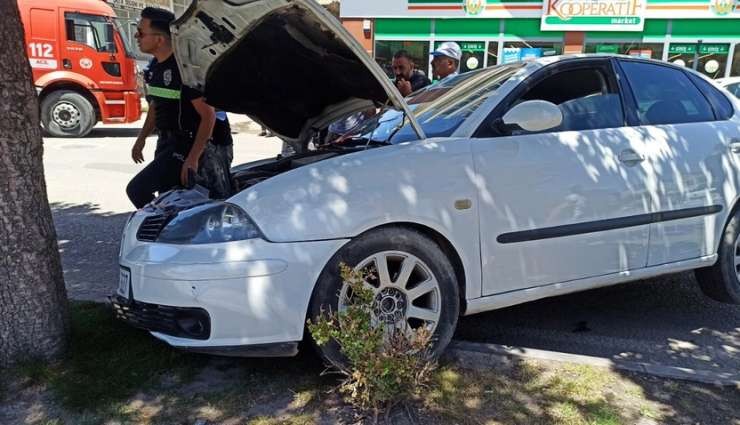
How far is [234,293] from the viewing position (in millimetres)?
2516

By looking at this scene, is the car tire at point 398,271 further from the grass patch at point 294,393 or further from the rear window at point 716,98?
the rear window at point 716,98

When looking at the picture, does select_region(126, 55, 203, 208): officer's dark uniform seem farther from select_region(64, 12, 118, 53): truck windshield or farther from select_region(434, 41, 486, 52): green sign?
select_region(434, 41, 486, 52): green sign

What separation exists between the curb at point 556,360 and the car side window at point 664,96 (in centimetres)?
146

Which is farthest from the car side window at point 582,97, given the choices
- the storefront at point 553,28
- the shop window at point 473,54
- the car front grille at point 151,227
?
the shop window at point 473,54

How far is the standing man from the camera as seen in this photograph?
13.3 ft

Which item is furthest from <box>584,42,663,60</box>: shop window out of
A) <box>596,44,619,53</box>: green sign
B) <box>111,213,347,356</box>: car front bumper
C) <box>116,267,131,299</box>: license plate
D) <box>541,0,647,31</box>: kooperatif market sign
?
<box>116,267,131,299</box>: license plate

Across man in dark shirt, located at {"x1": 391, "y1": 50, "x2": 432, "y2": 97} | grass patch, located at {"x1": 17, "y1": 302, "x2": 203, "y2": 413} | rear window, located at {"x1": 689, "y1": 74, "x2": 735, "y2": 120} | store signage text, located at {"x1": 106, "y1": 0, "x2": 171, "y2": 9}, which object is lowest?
grass patch, located at {"x1": 17, "y1": 302, "x2": 203, "y2": 413}

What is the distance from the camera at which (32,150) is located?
2.69 m

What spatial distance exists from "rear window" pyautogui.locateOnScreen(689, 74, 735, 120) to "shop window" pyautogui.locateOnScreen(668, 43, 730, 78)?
603 inches

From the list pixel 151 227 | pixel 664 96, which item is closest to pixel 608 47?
pixel 664 96

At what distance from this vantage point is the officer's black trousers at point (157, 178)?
4.06 meters

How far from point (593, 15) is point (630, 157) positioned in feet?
52.8

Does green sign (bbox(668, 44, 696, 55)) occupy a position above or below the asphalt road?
above

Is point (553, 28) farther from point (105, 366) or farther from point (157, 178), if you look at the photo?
point (105, 366)
